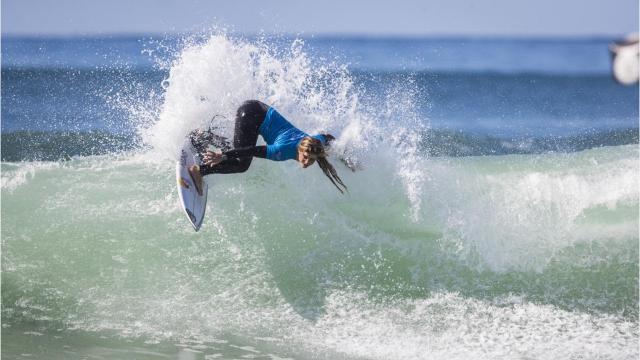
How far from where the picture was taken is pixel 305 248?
25.0 ft

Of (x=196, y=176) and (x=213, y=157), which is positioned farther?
(x=196, y=176)

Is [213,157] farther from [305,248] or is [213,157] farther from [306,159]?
[305,248]

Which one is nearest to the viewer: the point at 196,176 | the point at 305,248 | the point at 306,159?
the point at 306,159

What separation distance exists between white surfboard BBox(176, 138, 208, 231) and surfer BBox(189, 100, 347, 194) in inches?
3.1

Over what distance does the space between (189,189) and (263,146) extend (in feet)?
2.94

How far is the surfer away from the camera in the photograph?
21.2 feet

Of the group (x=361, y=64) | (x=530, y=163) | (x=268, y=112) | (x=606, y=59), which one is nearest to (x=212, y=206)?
(x=268, y=112)

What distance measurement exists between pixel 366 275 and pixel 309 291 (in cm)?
62

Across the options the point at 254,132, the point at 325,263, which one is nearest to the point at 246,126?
the point at 254,132

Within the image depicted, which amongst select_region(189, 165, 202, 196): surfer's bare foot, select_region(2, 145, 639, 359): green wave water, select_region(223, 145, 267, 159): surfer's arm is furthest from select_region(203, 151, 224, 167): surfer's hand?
select_region(2, 145, 639, 359): green wave water

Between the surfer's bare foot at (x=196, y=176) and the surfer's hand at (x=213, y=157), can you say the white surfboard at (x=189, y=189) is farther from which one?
the surfer's hand at (x=213, y=157)

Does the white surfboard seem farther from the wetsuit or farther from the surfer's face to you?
the surfer's face

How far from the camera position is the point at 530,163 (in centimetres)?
973

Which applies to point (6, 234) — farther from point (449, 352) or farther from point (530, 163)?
point (530, 163)
